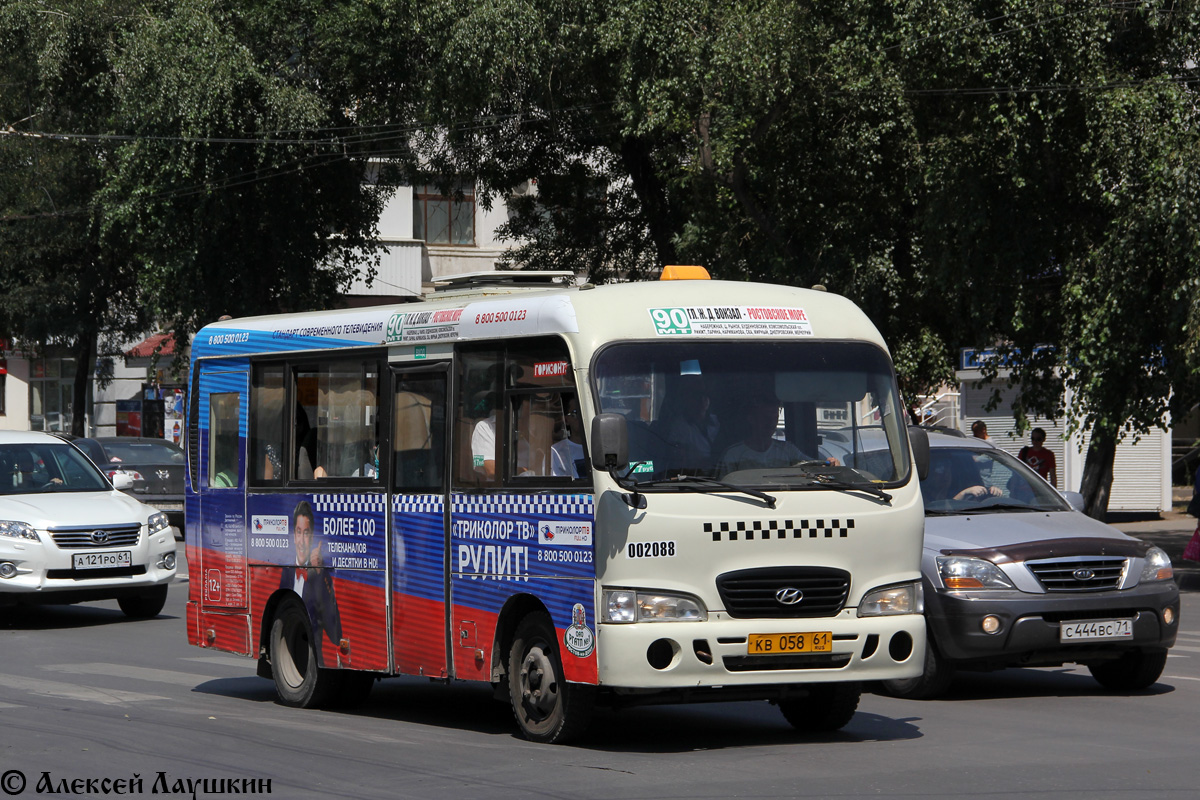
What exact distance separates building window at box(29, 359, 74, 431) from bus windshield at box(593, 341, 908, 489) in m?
50.7

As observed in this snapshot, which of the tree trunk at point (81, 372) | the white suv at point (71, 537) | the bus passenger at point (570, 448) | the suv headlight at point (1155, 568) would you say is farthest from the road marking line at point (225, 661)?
the tree trunk at point (81, 372)

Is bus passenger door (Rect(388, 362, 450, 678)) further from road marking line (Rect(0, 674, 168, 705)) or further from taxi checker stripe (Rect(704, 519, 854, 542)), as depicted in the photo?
road marking line (Rect(0, 674, 168, 705))

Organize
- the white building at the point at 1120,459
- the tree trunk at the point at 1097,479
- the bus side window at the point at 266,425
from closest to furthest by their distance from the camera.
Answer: the bus side window at the point at 266,425 < the tree trunk at the point at 1097,479 < the white building at the point at 1120,459

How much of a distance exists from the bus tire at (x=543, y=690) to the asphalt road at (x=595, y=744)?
12cm

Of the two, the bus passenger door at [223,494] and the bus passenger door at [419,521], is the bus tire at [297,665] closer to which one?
the bus passenger door at [223,494]

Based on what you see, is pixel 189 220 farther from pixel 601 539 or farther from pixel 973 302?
pixel 601 539

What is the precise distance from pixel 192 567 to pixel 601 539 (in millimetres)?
4636

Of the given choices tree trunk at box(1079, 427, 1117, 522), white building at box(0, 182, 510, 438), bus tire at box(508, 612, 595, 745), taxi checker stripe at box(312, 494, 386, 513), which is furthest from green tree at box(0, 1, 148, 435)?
bus tire at box(508, 612, 595, 745)

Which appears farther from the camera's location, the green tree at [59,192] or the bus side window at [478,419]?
the green tree at [59,192]

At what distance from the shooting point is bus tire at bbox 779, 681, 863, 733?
366 inches

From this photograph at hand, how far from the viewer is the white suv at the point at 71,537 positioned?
1570 cm

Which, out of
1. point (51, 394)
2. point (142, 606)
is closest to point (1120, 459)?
point (142, 606)

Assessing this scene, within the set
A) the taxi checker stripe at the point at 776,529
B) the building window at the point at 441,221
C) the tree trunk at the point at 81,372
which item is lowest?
the taxi checker stripe at the point at 776,529

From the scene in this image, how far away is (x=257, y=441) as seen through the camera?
1127 cm
